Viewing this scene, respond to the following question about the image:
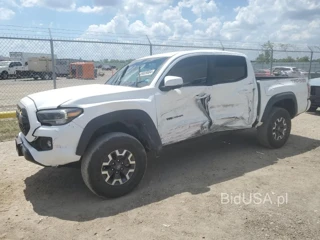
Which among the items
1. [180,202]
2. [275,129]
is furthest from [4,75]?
[180,202]

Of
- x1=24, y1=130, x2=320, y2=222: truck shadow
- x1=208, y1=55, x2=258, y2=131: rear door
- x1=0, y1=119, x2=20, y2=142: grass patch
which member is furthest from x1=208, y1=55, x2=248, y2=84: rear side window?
x1=0, y1=119, x2=20, y2=142: grass patch

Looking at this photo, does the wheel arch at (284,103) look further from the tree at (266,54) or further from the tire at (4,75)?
the tire at (4,75)

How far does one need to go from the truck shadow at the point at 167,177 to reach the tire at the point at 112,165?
0.16 m

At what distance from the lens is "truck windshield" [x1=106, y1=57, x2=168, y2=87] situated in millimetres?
4191

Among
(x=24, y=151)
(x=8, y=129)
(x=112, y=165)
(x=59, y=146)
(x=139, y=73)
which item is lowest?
(x=8, y=129)

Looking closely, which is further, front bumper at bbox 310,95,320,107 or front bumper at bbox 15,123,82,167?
front bumper at bbox 310,95,320,107

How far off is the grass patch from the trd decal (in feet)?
14.4

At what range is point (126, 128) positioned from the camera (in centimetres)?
394

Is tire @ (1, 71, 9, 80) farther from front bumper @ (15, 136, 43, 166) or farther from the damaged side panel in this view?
the damaged side panel

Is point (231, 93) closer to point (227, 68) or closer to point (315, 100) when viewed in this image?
point (227, 68)

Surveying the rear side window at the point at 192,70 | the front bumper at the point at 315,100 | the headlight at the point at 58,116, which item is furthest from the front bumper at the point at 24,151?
the front bumper at the point at 315,100

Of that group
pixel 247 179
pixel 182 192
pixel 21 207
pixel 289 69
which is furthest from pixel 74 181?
pixel 289 69

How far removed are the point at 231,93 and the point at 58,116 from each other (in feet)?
9.10

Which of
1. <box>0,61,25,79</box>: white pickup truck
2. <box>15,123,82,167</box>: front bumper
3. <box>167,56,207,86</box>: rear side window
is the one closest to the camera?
<box>15,123,82,167</box>: front bumper
